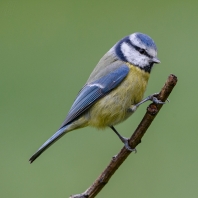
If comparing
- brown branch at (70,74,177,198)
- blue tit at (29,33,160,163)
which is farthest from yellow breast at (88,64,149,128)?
brown branch at (70,74,177,198)

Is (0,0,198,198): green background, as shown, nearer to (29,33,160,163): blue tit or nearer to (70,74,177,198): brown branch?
(29,33,160,163): blue tit

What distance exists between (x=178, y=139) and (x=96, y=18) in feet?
5.14

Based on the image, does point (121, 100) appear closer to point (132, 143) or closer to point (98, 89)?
point (98, 89)

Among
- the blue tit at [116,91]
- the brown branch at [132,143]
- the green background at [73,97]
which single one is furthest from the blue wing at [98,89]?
the green background at [73,97]

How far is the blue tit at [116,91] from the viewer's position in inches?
111

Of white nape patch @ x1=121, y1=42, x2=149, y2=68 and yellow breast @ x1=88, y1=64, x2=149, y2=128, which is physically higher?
white nape patch @ x1=121, y1=42, x2=149, y2=68

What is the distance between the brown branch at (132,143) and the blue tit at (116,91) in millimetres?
530

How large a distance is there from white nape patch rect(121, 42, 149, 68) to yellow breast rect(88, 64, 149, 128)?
3cm

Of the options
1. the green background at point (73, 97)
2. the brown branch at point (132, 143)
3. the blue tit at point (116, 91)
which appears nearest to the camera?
the brown branch at point (132, 143)

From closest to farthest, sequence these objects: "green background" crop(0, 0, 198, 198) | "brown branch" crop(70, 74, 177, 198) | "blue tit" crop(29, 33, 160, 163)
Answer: "brown branch" crop(70, 74, 177, 198) → "blue tit" crop(29, 33, 160, 163) → "green background" crop(0, 0, 198, 198)

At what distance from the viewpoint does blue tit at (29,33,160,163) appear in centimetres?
282

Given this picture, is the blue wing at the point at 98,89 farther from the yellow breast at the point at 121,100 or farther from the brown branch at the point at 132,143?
the brown branch at the point at 132,143

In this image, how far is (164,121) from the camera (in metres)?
3.69

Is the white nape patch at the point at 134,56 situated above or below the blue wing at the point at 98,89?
above
